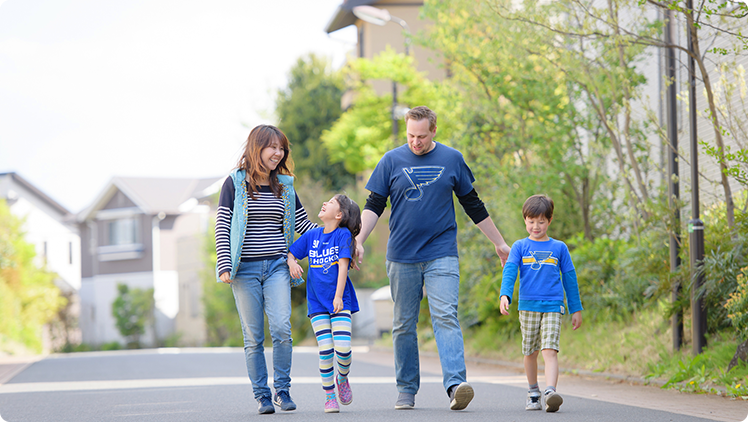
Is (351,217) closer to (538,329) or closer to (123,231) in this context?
(538,329)

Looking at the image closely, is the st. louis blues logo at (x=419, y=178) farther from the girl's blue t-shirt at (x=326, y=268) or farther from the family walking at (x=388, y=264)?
the girl's blue t-shirt at (x=326, y=268)

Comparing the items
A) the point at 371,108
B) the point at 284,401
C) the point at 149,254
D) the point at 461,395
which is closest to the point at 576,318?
the point at 461,395

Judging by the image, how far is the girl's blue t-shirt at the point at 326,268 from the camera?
17.4 ft

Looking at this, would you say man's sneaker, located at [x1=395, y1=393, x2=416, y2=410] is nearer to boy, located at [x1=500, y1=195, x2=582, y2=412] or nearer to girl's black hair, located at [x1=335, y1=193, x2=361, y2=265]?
A: boy, located at [x1=500, y1=195, x2=582, y2=412]

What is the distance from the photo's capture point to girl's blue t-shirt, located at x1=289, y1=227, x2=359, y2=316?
5.30 m

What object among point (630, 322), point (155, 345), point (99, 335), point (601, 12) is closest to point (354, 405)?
point (630, 322)

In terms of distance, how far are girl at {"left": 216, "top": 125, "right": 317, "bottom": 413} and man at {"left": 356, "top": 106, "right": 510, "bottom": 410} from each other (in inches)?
23.6

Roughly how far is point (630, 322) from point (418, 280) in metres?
4.86

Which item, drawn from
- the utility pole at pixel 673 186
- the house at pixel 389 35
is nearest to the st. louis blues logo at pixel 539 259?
the utility pole at pixel 673 186

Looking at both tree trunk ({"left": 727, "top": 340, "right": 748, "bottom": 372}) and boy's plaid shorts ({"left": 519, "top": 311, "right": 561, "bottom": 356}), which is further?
tree trunk ({"left": 727, "top": 340, "right": 748, "bottom": 372})

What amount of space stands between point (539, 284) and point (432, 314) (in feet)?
2.52

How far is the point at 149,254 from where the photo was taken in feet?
130

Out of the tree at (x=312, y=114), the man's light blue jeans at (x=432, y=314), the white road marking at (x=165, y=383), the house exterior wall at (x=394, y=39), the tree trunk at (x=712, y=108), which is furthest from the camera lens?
the tree at (x=312, y=114)

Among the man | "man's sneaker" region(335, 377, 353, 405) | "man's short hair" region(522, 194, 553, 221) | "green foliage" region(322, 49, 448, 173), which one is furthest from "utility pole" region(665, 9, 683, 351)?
"green foliage" region(322, 49, 448, 173)
